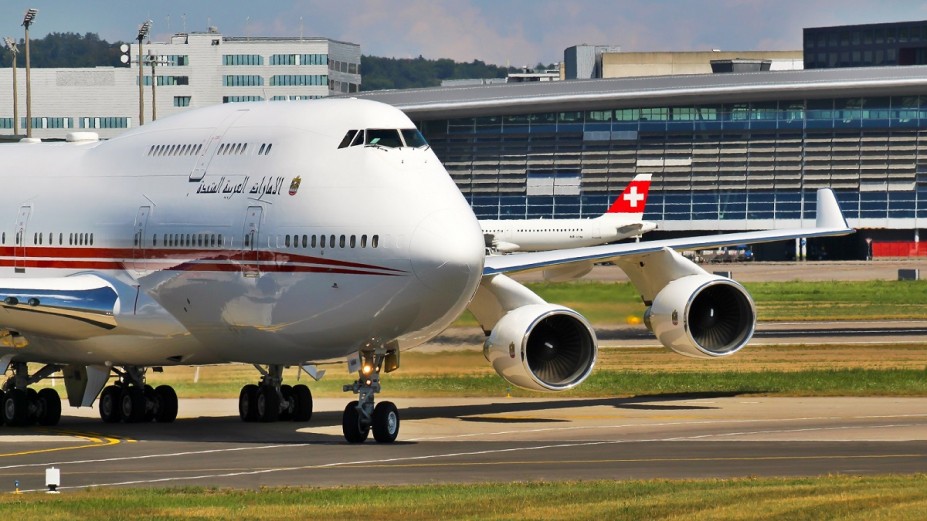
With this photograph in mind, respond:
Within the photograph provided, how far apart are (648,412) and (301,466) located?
12.3m

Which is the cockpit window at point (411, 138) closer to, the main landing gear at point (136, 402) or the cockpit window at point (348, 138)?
the cockpit window at point (348, 138)

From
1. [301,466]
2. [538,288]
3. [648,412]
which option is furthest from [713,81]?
[301,466]

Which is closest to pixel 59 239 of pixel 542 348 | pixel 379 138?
pixel 379 138

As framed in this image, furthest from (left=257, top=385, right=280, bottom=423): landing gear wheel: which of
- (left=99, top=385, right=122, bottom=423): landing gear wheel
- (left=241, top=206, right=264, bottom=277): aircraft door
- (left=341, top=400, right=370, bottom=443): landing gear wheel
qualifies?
(left=341, top=400, right=370, bottom=443): landing gear wheel

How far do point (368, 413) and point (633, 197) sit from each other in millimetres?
99404

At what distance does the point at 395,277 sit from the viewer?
1091 inches

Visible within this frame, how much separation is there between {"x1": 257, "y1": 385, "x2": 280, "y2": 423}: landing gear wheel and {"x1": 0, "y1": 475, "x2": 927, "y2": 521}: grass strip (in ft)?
39.4

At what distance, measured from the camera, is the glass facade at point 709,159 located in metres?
159

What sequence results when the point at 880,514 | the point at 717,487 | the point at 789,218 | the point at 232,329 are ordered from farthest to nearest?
the point at 789,218
the point at 232,329
the point at 717,487
the point at 880,514

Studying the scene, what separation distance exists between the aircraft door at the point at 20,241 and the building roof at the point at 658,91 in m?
125

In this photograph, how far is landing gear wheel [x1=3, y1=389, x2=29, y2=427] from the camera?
118 ft

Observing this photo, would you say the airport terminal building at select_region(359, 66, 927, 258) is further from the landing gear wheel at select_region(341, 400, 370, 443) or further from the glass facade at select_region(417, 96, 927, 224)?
the landing gear wheel at select_region(341, 400, 370, 443)

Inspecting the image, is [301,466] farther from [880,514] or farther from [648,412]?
[648,412]

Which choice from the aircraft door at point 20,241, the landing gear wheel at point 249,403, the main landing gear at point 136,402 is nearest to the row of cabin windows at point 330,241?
the landing gear wheel at point 249,403
